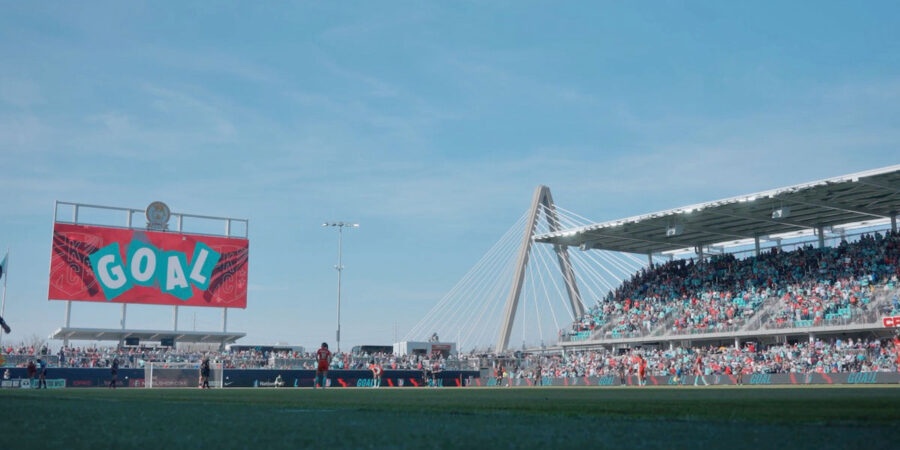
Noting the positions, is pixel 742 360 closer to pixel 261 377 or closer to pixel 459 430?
pixel 261 377

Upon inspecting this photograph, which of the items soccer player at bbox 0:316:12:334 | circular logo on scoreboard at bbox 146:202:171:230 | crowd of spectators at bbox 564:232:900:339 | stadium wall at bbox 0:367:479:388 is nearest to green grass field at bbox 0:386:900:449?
soccer player at bbox 0:316:12:334

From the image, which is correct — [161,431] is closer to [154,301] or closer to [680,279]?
[680,279]

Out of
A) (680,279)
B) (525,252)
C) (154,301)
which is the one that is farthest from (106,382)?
(680,279)

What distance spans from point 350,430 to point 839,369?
3325 cm

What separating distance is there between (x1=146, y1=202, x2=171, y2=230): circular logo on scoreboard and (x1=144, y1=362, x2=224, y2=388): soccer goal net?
12831mm

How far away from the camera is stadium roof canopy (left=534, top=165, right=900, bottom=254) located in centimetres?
3897

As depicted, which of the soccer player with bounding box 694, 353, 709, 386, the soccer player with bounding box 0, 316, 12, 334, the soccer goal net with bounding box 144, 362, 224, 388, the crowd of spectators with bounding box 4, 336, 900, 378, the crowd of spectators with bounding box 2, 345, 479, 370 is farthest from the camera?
the crowd of spectators with bounding box 2, 345, 479, 370

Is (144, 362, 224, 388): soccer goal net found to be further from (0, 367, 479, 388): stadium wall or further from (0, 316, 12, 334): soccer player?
(0, 316, 12, 334): soccer player

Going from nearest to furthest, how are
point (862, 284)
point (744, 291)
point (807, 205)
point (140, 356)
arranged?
point (862, 284) → point (807, 205) → point (744, 291) → point (140, 356)

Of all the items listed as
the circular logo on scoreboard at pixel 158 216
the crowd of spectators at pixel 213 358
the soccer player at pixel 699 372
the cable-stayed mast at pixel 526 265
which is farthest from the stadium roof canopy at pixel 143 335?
the soccer player at pixel 699 372

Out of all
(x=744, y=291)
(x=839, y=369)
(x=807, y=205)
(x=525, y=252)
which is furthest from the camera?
(x=525, y=252)

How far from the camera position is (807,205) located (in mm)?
42469

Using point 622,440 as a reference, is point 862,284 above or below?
above

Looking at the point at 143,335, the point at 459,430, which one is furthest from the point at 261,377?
the point at 459,430
